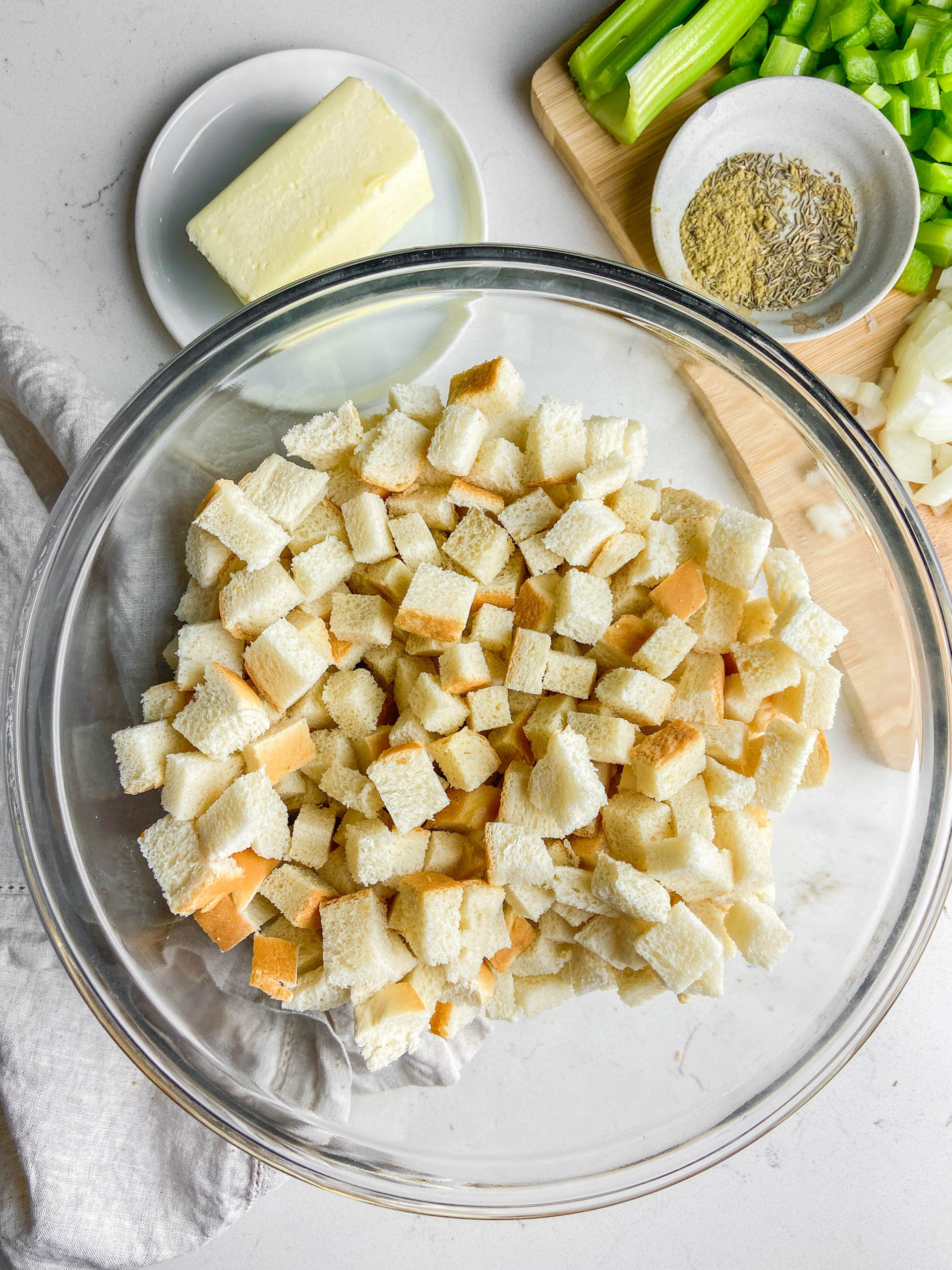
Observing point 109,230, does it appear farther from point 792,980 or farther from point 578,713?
point 792,980

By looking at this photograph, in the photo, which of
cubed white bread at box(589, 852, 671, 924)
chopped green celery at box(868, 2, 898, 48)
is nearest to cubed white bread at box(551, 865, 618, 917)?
cubed white bread at box(589, 852, 671, 924)

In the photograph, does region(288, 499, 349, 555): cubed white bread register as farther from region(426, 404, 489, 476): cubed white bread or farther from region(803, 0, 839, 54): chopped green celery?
region(803, 0, 839, 54): chopped green celery

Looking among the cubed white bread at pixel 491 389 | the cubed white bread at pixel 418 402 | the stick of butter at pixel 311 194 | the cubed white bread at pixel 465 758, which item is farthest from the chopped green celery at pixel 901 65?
the cubed white bread at pixel 465 758

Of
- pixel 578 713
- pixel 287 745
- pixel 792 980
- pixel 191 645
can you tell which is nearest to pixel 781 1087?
pixel 792 980

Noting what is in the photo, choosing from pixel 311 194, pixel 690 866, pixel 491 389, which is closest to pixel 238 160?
pixel 311 194

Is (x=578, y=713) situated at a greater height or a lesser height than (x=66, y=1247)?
greater

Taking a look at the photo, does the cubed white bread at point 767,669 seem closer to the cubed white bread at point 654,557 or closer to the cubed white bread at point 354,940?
the cubed white bread at point 654,557
